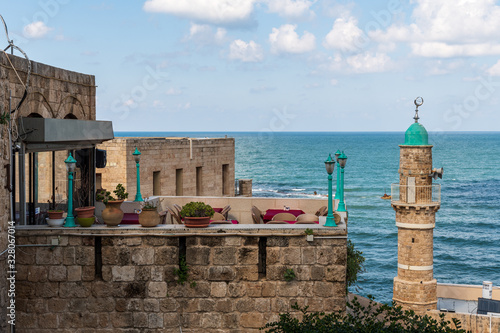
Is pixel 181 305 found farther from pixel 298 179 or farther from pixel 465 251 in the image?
pixel 298 179

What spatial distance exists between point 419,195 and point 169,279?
2427 centimetres

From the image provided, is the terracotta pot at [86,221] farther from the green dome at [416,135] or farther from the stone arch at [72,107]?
the green dome at [416,135]

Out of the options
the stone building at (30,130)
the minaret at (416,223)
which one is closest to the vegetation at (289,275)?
the stone building at (30,130)

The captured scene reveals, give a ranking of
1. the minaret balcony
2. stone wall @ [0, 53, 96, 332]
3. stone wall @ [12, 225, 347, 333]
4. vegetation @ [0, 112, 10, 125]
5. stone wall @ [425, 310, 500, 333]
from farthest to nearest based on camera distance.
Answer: the minaret balcony, stone wall @ [425, 310, 500, 333], stone wall @ [12, 225, 347, 333], stone wall @ [0, 53, 96, 332], vegetation @ [0, 112, 10, 125]

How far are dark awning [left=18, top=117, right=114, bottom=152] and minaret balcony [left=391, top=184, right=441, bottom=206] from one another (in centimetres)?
→ 2145

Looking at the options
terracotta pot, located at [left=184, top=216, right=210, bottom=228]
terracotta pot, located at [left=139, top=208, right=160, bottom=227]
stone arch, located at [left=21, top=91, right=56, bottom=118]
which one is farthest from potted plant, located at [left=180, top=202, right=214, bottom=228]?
stone arch, located at [left=21, top=91, right=56, bottom=118]

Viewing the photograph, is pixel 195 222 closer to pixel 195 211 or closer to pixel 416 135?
pixel 195 211

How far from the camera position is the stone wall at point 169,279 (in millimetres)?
11633

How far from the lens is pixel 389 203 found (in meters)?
86.2

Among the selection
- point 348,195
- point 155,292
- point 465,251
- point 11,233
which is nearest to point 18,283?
point 11,233

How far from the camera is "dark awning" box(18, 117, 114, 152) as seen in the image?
39.6 feet

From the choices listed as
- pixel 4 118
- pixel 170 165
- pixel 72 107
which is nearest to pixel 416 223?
pixel 170 165

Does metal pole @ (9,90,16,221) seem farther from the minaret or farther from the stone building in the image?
the minaret

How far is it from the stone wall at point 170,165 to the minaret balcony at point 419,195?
36.1 ft
